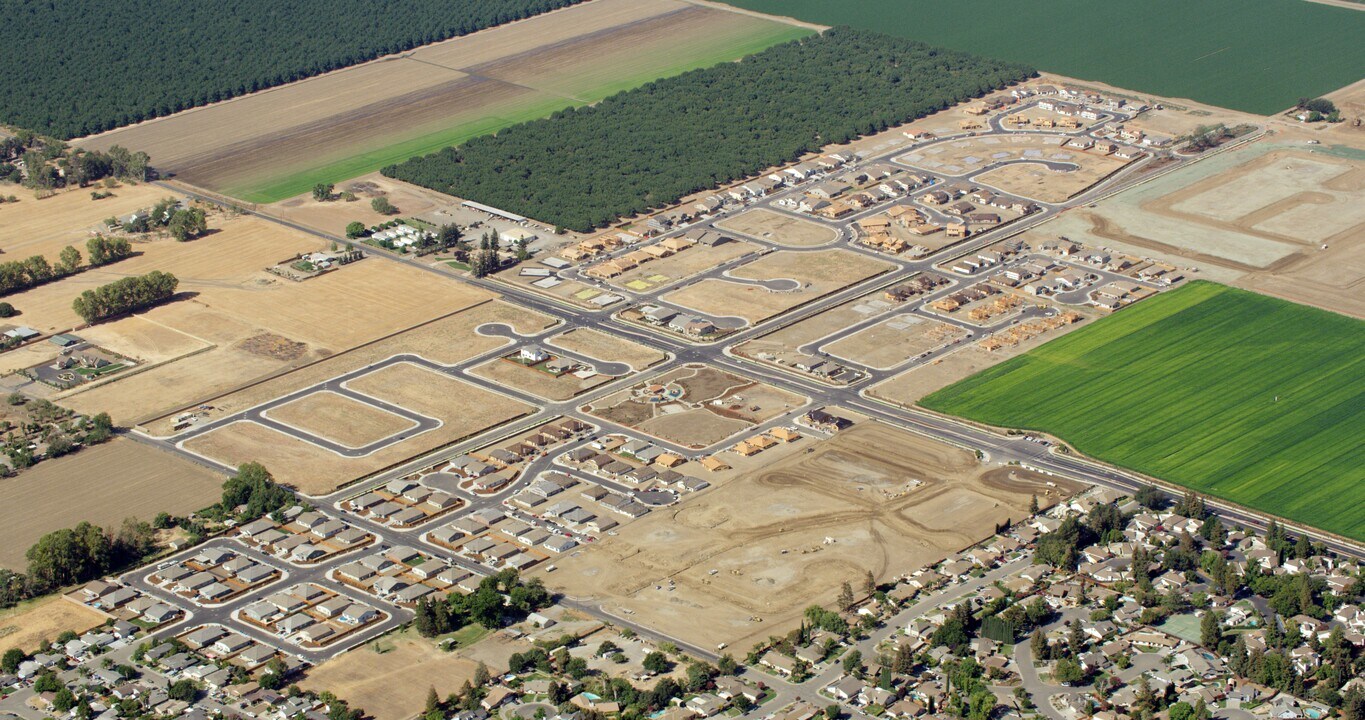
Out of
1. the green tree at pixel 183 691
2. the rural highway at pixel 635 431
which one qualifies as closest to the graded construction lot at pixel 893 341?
the rural highway at pixel 635 431

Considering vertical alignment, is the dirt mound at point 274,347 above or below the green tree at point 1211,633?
above

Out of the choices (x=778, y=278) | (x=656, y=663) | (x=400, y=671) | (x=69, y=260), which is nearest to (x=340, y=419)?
(x=400, y=671)

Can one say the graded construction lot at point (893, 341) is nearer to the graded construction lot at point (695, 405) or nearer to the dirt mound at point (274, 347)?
the graded construction lot at point (695, 405)

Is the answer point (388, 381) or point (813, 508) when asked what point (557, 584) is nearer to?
point (813, 508)

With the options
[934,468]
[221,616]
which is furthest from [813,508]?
[221,616]

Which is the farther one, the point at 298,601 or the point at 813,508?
the point at 813,508

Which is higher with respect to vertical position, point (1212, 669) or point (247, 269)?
point (247, 269)
